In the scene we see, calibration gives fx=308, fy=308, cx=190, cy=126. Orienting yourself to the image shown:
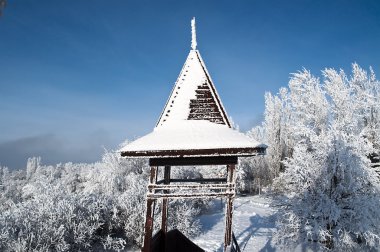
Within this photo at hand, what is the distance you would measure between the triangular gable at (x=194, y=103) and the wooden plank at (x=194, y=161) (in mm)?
1013

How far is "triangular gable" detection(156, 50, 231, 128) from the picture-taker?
7797mm

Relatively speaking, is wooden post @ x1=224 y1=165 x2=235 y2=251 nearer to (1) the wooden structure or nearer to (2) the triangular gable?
(1) the wooden structure

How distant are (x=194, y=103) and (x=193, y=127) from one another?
0.78 metres

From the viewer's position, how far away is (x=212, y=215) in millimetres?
21516

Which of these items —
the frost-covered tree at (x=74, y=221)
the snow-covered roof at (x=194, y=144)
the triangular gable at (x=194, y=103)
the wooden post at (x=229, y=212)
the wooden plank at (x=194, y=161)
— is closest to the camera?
the snow-covered roof at (x=194, y=144)

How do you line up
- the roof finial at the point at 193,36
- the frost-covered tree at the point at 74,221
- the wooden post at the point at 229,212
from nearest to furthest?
the wooden post at the point at 229,212
the roof finial at the point at 193,36
the frost-covered tree at the point at 74,221

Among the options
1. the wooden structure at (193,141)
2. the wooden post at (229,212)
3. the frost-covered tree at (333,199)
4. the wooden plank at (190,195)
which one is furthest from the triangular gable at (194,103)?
the frost-covered tree at (333,199)

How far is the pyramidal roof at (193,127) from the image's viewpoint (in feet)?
21.0

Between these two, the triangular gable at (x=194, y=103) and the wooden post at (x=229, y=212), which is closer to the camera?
the wooden post at (x=229, y=212)

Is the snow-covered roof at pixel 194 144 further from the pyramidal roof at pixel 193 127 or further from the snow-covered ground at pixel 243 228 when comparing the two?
the snow-covered ground at pixel 243 228

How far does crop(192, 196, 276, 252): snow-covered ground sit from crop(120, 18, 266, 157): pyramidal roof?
365 inches

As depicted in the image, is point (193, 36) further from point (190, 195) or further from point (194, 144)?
point (190, 195)

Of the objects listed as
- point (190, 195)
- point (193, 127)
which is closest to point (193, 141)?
point (193, 127)

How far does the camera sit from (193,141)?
655 centimetres
